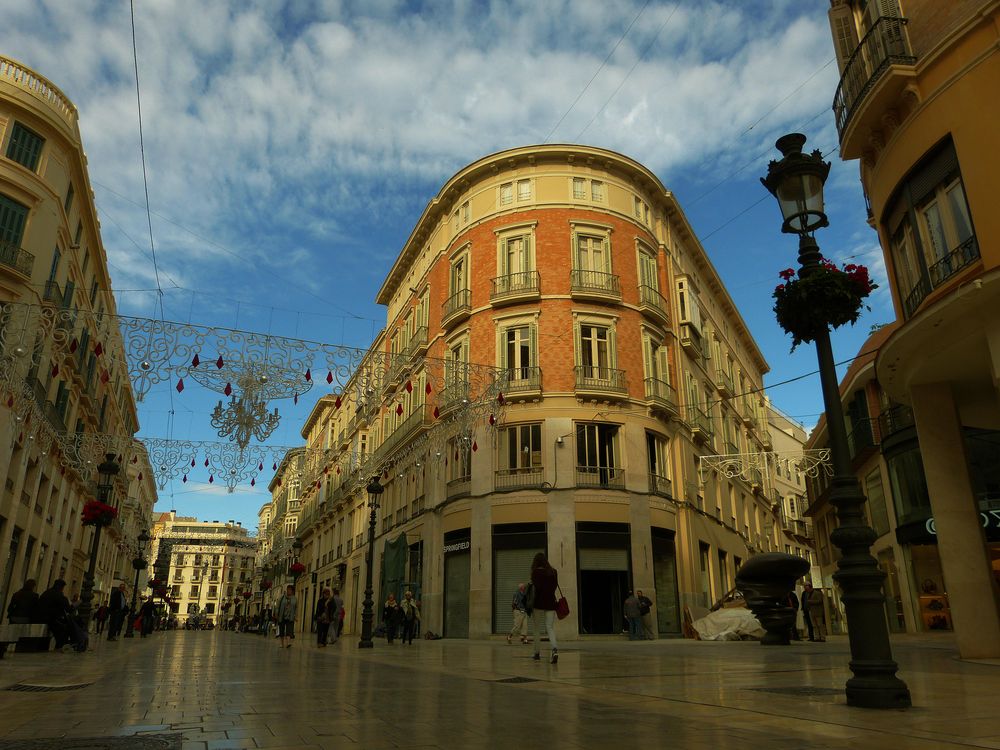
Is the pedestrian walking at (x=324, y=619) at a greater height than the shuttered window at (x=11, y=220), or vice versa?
the shuttered window at (x=11, y=220)

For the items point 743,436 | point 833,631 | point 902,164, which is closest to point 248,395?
point 902,164

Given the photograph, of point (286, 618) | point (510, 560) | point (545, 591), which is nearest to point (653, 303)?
point (510, 560)

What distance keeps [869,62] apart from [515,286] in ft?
55.6

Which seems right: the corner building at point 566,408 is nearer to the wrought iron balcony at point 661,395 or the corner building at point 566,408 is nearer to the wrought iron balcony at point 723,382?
the wrought iron balcony at point 661,395

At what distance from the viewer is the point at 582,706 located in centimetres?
562

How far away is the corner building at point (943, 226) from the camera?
29.5 feet

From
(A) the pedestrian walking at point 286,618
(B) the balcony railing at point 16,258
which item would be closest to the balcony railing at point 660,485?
(A) the pedestrian walking at point 286,618

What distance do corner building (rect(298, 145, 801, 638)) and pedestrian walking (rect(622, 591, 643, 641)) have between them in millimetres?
1613

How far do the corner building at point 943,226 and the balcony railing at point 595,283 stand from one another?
15.0m

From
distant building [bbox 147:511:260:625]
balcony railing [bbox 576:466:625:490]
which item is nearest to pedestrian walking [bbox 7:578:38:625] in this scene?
balcony railing [bbox 576:466:625:490]

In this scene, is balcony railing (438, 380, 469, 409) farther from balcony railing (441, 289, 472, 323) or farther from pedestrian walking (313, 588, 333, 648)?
balcony railing (441, 289, 472, 323)

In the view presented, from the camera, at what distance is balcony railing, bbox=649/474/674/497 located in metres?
25.9

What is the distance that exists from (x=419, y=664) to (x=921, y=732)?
8306mm

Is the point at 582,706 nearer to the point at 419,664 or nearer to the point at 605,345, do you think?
the point at 419,664
